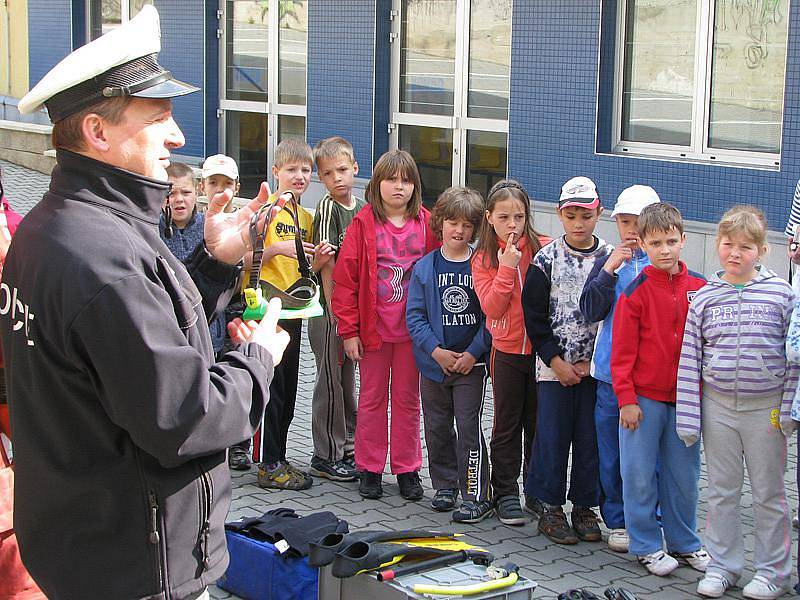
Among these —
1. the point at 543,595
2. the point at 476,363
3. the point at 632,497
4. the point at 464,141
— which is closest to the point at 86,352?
the point at 543,595

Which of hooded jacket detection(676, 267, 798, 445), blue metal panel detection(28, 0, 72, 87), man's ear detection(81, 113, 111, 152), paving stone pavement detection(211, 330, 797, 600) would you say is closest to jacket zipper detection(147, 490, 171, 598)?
man's ear detection(81, 113, 111, 152)

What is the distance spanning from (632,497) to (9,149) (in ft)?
53.4

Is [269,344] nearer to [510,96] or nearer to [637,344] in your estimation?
[637,344]

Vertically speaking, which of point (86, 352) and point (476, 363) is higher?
point (86, 352)

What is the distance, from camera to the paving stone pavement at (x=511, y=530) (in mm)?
4852

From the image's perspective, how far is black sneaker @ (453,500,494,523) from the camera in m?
5.62

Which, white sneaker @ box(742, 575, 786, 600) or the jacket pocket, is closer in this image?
the jacket pocket

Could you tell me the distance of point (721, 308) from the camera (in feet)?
15.5

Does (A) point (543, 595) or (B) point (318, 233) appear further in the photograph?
(B) point (318, 233)

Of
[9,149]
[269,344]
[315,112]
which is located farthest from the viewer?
[9,149]

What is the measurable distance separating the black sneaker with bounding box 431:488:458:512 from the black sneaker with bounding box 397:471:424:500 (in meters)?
0.14

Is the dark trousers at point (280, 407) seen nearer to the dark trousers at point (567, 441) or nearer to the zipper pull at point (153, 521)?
the dark trousers at point (567, 441)

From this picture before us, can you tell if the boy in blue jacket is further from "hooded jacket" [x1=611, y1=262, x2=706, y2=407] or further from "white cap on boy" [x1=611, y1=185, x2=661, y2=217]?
"hooded jacket" [x1=611, y1=262, x2=706, y2=407]

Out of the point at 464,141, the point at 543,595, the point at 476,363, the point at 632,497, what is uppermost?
the point at 464,141
